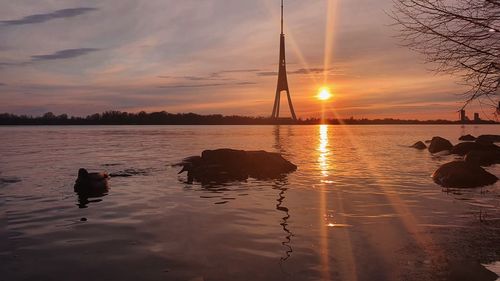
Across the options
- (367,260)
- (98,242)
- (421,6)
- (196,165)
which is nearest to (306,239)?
(367,260)

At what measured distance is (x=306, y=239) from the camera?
381 inches

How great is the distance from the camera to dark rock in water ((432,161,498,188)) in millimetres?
17688

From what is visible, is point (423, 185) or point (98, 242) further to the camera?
point (423, 185)

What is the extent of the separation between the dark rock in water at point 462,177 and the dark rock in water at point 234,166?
7.41 meters

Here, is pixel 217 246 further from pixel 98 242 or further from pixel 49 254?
pixel 49 254

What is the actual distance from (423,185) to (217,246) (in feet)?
40.5

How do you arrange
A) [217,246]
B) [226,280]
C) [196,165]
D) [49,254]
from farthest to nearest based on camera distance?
[196,165], [217,246], [49,254], [226,280]

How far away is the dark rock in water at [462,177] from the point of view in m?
17.7

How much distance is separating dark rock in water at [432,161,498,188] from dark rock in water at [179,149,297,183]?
24.3 feet

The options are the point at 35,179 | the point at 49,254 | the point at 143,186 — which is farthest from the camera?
the point at 35,179

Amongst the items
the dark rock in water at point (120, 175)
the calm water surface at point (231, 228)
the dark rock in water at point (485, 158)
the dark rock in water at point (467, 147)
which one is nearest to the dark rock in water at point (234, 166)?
the calm water surface at point (231, 228)

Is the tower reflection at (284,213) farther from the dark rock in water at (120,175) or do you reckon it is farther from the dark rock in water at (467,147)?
the dark rock in water at (467,147)

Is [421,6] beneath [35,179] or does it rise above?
above

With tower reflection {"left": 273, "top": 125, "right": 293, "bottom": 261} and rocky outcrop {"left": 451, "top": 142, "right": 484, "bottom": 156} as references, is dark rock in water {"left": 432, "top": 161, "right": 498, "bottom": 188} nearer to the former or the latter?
tower reflection {"left": 273, "top": 125, "right": 293, "bottom": 261}
